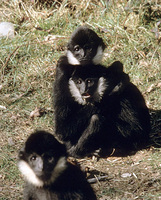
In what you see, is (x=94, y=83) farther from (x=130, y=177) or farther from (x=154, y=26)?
(x=154, y=26)

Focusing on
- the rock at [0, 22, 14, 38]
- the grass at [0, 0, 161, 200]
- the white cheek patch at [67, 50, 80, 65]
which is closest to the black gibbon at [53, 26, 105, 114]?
the white cheek patch at [67, 50, 80, 65]

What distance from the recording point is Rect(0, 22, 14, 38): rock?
879 cm

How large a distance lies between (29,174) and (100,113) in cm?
177

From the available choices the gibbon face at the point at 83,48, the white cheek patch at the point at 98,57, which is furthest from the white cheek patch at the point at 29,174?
the white cheek patch at the point at 98,57

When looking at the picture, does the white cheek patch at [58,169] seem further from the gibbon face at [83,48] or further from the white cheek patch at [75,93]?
the gibbon face at [83,48]

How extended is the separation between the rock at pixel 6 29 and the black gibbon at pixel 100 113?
137 inches

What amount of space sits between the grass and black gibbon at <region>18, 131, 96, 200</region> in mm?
985

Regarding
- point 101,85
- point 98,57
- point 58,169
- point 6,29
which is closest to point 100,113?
point 101,85

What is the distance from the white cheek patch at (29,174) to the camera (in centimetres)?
432

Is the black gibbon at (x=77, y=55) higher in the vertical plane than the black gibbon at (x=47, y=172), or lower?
higher

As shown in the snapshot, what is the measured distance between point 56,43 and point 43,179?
173 inches

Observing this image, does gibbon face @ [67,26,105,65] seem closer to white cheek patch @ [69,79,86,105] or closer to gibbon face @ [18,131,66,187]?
white cheek patch @ [69,79,86,105]

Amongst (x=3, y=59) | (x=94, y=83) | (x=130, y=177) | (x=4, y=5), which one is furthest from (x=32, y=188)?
(x=4, y=5)

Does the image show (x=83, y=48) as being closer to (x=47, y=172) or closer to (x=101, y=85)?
(x=101, y=85)
